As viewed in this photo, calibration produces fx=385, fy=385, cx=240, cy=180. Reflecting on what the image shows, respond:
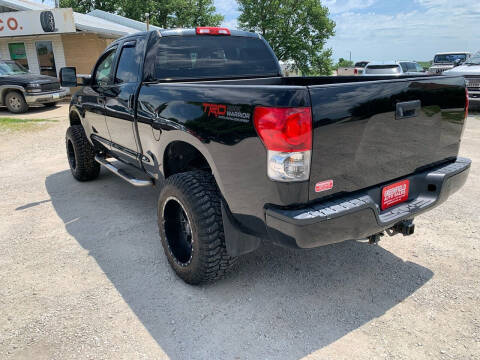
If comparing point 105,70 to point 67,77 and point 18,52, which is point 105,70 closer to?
point 67,77

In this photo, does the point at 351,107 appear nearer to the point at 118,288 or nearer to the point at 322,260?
the point at 322,260

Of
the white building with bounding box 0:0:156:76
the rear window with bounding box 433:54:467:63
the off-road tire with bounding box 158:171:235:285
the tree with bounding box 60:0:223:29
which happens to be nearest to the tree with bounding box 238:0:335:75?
the tree with bounding box 60:0:223:29

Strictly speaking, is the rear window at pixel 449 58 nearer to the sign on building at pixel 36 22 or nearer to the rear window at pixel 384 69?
the rear window at pixel 384 69

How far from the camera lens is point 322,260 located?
341 centimetres

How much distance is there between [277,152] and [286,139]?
92 millimetres

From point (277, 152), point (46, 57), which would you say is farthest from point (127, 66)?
point (46, 57)

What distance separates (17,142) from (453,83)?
9348 mm

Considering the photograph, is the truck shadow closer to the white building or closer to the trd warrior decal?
the trd warrior decal

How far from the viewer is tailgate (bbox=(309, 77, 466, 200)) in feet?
7.21

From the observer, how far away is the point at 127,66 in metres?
4.02

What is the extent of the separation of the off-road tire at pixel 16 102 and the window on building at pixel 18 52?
6550 mm

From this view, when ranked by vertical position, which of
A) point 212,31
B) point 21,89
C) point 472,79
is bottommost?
point 21,89

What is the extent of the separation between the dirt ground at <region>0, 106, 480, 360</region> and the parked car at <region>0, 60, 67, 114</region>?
1122 cm

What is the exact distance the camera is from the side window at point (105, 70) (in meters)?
4.46
